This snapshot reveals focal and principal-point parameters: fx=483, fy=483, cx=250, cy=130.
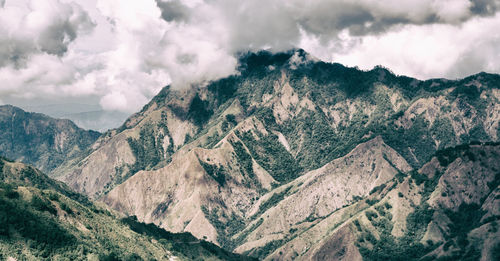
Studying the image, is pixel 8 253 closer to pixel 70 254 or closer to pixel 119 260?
pixel 70 254

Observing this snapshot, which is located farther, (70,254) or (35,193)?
(35,193)

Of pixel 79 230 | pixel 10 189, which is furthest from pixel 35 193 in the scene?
pixel 79 230

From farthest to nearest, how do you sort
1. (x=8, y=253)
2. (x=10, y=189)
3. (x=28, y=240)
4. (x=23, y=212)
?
1. (x=10, y=189)
2. (x=23, y=212)
3. (x=28, y=240)
4. (x=8, y=253)

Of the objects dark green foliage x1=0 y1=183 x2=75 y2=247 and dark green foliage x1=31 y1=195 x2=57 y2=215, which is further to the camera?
dark green foliage x1=31 y1=195 x2=57 y2=215

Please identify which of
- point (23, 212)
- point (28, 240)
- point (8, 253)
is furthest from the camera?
point (23, 212)

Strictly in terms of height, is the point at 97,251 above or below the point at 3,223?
below

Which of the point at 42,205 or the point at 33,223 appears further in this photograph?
the point at 42,205

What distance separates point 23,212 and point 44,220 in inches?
335

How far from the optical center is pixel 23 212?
7111 inches

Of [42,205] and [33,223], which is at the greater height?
[42,205]

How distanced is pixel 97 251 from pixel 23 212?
31577 mm

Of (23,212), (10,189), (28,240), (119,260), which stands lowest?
(119,260)

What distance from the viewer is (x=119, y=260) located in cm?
19675

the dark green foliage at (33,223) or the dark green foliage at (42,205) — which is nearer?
the dark green foliage at (33,223)
